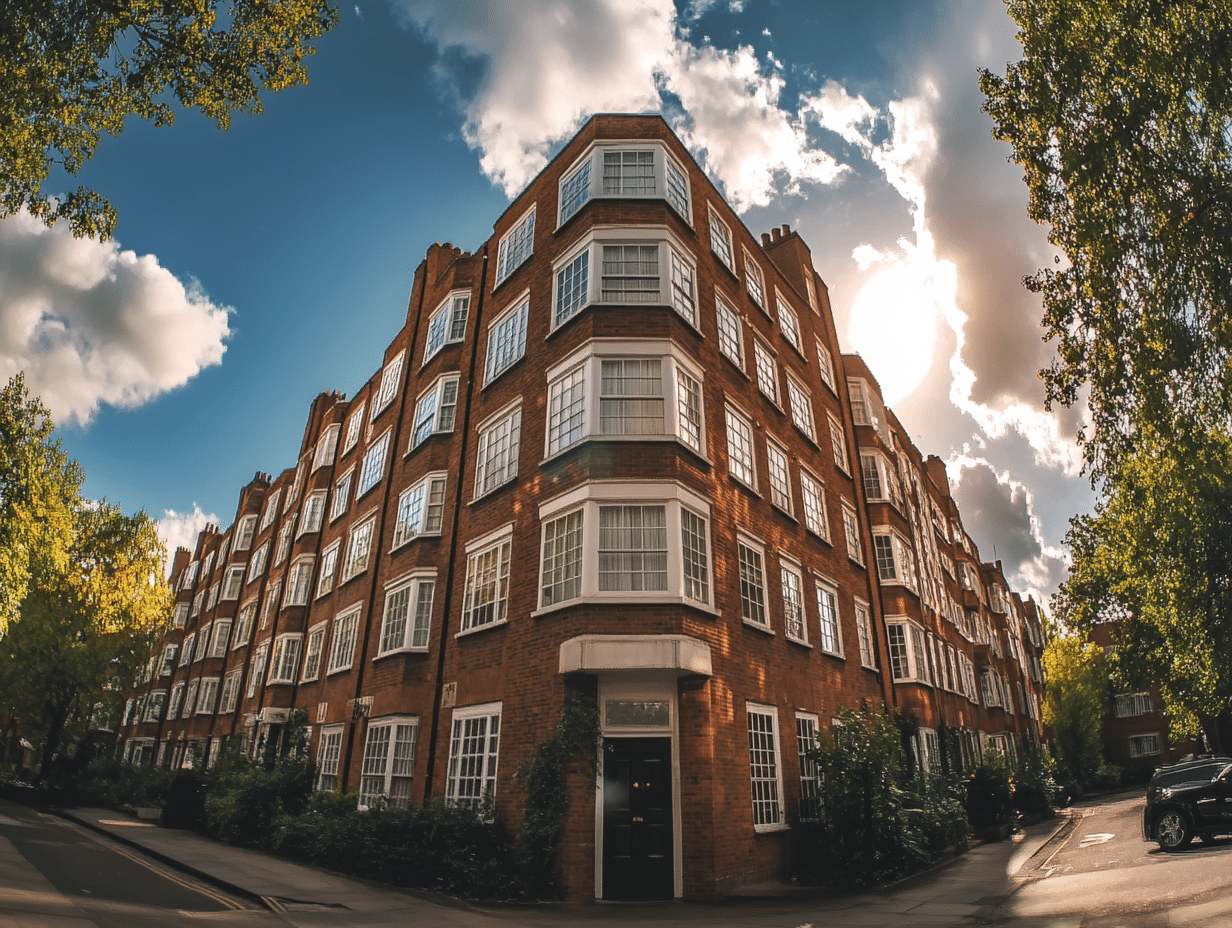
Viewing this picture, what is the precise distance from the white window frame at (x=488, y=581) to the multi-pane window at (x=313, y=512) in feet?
47.6

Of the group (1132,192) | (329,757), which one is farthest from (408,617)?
(1132,192)

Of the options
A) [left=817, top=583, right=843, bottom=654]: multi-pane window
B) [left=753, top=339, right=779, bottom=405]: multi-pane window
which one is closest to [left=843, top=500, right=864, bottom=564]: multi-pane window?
[left=817, top=583, right=843, bottom=654]: multi-pane window

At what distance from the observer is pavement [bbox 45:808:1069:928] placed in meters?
9.54


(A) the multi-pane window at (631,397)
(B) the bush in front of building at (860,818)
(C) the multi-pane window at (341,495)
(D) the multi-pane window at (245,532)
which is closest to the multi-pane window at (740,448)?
(A) the multi-pane window at (631,397)

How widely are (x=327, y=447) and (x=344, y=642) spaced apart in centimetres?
1178

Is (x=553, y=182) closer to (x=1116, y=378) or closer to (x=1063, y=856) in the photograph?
(x=1116, y=378)

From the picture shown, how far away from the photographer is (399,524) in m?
20.0

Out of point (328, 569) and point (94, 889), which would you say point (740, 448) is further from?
point (328, 569)

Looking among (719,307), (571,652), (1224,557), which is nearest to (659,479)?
(571,652)

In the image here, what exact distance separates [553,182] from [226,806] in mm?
18666

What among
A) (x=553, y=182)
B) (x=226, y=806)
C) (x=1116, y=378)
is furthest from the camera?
(x=553, y=182)

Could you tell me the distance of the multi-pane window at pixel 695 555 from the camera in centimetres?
1305

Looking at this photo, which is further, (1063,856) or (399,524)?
(399,524)

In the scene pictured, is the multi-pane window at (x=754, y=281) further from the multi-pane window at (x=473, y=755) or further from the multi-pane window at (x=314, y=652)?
the multi-pane window at (x=314, y=652)
